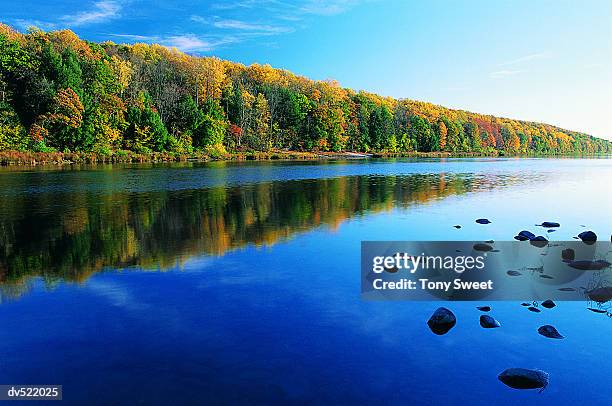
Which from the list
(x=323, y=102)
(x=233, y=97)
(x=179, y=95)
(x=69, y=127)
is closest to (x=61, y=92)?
(x=69, y=127)

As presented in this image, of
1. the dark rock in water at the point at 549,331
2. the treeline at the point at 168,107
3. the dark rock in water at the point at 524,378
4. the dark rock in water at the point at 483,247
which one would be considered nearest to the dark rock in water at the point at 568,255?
the dark rock in water at the point at 483,247

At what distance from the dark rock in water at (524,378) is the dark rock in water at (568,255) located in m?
6.73

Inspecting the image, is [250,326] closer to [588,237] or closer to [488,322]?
[488,322]

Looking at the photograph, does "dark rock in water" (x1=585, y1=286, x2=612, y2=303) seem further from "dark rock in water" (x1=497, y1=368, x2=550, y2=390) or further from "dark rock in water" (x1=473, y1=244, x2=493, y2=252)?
"dark rock in water" (x1=497, y1=368, x2=550, y2=390)

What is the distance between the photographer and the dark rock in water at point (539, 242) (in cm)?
1348

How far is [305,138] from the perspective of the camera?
366 ft

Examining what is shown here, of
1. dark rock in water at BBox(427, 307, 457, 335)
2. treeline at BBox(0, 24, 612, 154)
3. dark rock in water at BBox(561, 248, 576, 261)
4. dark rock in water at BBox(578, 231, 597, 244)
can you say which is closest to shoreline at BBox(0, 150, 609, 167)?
treeline at BBox(0, 24, 612, 154)

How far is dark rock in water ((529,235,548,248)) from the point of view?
531 inches

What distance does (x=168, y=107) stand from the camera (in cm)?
8638

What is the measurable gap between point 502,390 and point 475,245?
7898 mm

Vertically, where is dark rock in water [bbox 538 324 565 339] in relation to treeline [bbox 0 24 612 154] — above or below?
below

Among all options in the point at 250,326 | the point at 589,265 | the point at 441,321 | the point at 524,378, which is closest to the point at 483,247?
the point at 589,265

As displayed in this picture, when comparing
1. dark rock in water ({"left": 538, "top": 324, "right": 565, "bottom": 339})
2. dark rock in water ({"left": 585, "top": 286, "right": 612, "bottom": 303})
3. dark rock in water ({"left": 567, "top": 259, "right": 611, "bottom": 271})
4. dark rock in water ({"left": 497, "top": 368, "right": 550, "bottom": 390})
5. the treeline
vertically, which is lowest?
dark rock in water ({"left": 497, "top": 368, "right": 550, "bottom": 390})

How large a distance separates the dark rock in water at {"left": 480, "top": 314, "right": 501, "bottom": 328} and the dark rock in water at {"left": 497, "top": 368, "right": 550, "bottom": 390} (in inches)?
63.6
